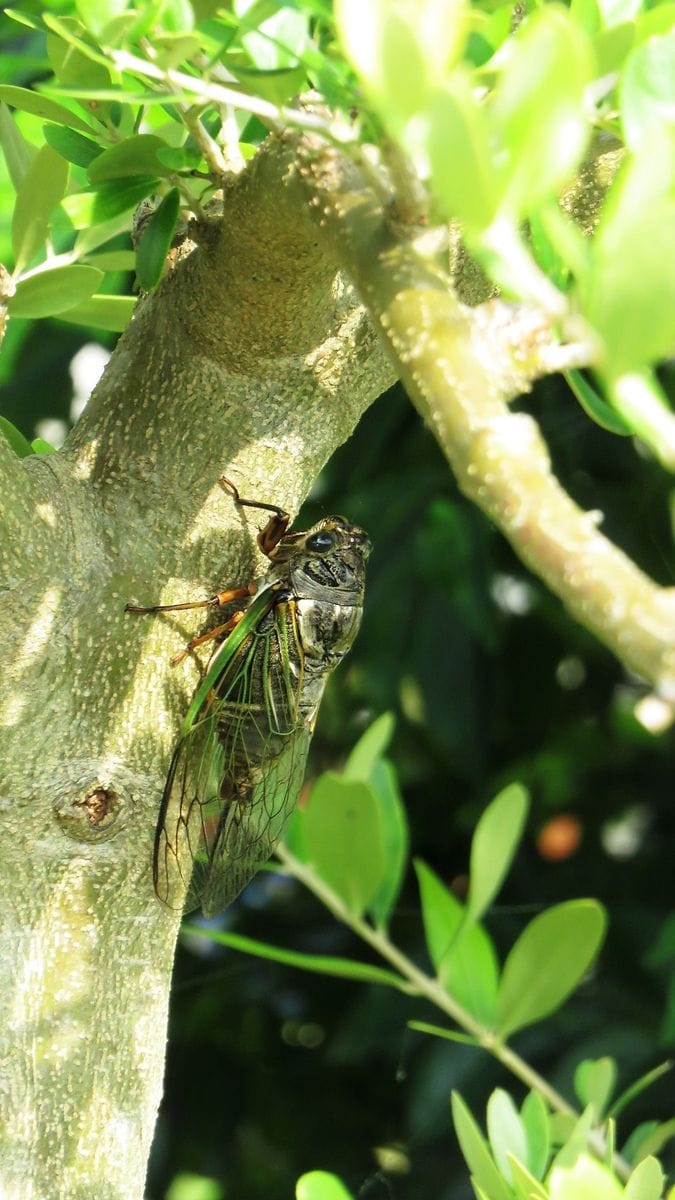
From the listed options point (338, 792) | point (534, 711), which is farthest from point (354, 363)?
point (534, 711)

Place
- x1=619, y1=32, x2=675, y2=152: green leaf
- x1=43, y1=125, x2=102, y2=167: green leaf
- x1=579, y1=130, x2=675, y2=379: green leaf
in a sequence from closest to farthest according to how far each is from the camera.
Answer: x1=579, y1=130, x2=675, y2=379: green leaf < x1=619, y1=32, x2=675, y2=152: green leaf < x1=43, y1=125, x2=102, y2=167: green leaf

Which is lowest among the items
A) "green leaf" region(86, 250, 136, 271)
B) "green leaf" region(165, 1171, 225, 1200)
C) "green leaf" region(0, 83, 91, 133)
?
"green leaf" region(165, 1171, 225, 1200)

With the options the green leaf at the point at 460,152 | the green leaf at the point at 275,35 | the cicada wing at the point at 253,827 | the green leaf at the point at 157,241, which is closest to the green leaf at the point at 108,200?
the green leaf at the point at 157,241

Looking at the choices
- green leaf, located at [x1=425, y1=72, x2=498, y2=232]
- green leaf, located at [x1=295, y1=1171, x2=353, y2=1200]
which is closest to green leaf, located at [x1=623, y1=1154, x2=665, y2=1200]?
green leaf, located at [x1=295, y1=1171, x2=353, y2=1200]

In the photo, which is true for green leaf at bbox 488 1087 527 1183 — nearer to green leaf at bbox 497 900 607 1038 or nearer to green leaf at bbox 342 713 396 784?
green leaf at bbox 497 900 607 1038

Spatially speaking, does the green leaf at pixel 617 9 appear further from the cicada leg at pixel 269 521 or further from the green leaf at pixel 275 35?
the cicada leg at pixel 269 521

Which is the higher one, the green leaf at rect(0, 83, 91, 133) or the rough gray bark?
the green leaf at rect(0, 83, 91, 133)

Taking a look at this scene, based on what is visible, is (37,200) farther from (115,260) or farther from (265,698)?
(265,698)

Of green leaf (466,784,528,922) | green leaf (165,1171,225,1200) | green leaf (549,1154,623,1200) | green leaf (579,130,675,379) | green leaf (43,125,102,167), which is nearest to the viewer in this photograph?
green leaf (579,130,675,379)

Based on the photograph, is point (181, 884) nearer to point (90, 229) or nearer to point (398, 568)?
point (90, 229)
